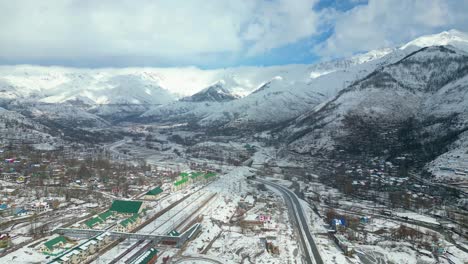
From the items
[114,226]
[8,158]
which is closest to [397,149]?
[114,226]

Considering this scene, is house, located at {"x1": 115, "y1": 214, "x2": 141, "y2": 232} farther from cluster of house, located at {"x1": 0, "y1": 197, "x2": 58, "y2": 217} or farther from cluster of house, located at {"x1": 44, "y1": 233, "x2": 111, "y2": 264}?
cluster of house, located at {"x1": 0, "y1": 197, "x2": 58, "y2": 217}

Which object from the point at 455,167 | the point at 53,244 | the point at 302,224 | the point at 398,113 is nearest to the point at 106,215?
the point at 53,244

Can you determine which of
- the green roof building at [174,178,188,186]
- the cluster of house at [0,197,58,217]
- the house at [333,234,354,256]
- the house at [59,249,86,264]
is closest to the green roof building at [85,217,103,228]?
the house at [59,249,86,264]

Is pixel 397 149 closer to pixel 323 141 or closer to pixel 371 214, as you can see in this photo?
pixel 323 141

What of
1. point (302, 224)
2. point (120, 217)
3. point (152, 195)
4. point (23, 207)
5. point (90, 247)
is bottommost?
point (90, 247)

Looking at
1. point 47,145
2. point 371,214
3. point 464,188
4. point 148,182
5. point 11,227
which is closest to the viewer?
point 11,227

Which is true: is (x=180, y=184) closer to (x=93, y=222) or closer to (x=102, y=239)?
(x=93, y=222)
